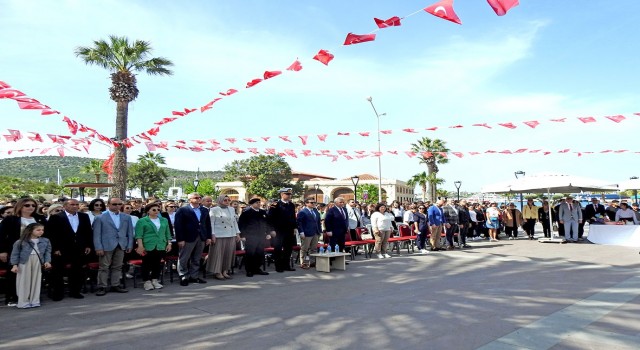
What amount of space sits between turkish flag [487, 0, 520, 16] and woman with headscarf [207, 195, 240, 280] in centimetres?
621

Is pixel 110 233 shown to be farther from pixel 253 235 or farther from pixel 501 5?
pixel 501 5

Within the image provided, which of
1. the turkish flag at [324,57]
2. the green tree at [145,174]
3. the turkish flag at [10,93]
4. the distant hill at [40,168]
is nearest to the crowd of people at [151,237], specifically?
the turkish flag at [10,93]

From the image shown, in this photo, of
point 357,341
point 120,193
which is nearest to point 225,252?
point 357,341

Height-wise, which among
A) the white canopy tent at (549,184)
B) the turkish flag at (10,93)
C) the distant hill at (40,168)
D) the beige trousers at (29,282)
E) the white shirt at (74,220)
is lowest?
the beige trousers at (29,282)

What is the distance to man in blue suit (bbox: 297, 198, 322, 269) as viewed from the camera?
9.96m

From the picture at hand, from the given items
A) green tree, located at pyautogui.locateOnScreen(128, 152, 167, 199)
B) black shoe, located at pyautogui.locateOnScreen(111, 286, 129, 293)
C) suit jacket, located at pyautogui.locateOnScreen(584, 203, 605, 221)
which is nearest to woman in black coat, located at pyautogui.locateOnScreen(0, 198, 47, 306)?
black shoe, located at pyautogui.locateOnScreen(111, 286, 129, 293)

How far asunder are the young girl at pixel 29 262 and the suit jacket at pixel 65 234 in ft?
1.14

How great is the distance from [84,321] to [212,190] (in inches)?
2912

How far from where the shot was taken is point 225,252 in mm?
8898

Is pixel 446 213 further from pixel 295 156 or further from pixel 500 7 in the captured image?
pixel 500 7

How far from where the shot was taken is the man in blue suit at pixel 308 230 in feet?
32.7

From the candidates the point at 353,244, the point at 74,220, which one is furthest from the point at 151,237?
the point at 353,244

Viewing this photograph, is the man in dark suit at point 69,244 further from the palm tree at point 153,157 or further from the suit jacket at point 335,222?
the palm tree at point 153,157

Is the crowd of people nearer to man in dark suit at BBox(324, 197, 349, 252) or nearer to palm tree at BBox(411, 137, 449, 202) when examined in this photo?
man in dark suit at BBox(324, 197, 349, 252)
